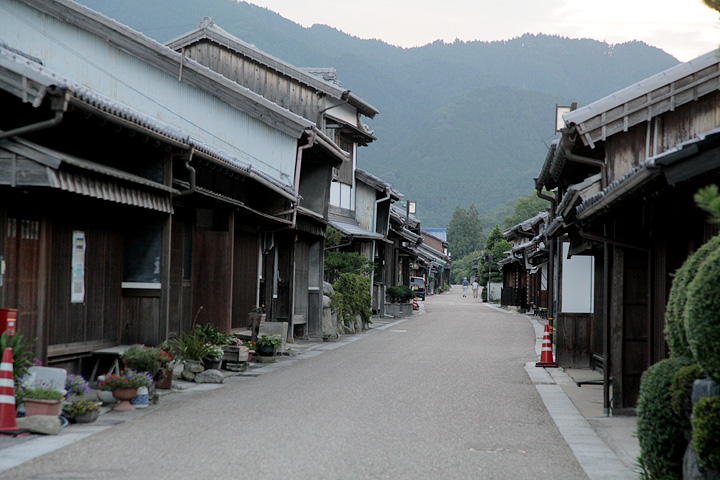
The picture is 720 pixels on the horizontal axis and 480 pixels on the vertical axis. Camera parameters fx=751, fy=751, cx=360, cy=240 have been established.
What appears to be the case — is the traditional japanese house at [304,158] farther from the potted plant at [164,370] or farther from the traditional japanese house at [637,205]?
the traditional japanese house at [637,205]

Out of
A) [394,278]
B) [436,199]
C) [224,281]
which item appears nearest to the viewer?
[224,281]

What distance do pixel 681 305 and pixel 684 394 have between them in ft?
2.77

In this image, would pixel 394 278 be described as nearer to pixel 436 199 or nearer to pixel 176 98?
pixel 176 98

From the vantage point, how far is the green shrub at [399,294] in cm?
4041

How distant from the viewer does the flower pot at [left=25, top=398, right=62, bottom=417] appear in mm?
8141

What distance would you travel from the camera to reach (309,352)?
743 inches

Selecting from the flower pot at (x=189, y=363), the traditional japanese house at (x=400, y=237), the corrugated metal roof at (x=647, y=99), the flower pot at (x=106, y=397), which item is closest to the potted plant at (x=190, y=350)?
the flower pot at (x=189, y=363)

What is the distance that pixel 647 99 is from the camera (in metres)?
11.8

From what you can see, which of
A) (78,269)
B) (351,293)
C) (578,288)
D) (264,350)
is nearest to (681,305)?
(78,269)

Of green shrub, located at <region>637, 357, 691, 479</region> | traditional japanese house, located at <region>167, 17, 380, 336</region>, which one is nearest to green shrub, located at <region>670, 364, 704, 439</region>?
green shrub, located at <region>637, 357, 691, 479</region>

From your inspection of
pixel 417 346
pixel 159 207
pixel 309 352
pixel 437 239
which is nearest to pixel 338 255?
pixel 417 346

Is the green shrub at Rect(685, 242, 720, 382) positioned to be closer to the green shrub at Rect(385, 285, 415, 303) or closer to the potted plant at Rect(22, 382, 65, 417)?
the potted plant at Rect(22, 382, 65, 417)

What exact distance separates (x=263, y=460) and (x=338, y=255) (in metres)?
20.5

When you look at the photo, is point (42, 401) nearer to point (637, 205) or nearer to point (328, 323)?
point (637, 205)
